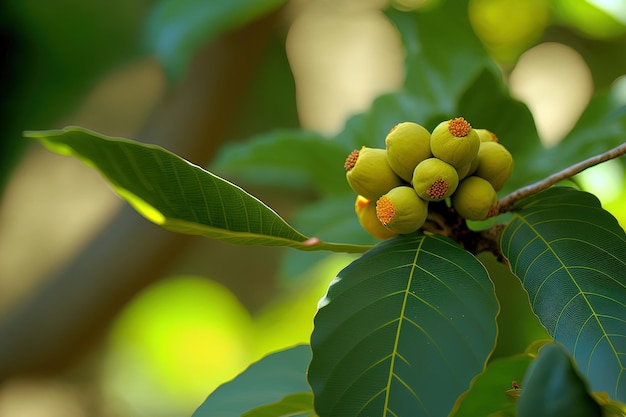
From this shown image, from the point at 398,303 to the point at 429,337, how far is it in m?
0.02

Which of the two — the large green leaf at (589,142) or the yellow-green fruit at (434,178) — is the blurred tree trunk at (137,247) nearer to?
the large green leaf at (589,142)

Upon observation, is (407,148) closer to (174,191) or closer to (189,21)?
(174,191)

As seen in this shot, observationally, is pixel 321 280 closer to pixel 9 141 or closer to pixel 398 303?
pixel 398 303

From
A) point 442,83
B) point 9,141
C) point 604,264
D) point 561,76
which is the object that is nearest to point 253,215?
point 604,264

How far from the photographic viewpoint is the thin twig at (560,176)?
1.17 ft

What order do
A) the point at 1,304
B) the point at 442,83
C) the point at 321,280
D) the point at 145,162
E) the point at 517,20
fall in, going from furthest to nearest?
1. the point at 1,304
2. the point at 321,280
3. the point at 517,20
4. the point at 442,83
5. the point at 145,162

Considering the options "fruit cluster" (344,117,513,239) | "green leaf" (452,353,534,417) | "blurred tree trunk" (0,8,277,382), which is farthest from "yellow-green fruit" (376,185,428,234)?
"blurred tree trunk" (0,8,277,382)

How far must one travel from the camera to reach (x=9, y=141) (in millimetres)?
1913

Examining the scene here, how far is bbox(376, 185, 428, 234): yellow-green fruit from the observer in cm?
36

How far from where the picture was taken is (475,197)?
38cm

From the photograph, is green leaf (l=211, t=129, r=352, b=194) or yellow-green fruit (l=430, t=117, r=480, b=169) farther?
green leaf (l=211, t=129, r=352, b=194)

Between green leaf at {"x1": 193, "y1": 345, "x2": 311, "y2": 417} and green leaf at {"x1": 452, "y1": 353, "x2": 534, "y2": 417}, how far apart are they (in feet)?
0.34

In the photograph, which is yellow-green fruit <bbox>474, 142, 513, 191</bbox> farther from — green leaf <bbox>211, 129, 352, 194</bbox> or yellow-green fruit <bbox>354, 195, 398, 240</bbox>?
green leaf <bbox>211, 129, 352, 194</bbox>

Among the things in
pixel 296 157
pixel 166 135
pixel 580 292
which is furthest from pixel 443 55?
pixel 166 135
